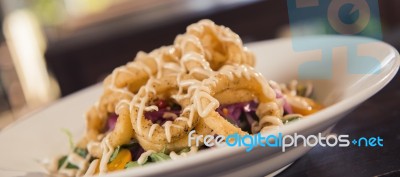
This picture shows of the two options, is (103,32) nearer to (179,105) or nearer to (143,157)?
(179,105)

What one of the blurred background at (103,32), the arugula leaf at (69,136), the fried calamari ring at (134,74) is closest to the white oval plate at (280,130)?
the arugula leaf at (69,136)

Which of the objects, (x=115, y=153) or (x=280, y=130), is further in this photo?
(x=115, y=153)

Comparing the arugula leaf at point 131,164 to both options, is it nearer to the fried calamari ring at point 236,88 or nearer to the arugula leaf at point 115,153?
the arugula leaf at point 115,153

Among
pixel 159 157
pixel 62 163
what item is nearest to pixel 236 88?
pixel 159 157

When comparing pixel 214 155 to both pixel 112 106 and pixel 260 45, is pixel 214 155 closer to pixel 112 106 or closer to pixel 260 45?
pixel 112 106

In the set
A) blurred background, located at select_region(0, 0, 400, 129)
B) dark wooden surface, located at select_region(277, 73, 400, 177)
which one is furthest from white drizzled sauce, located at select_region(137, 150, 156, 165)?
blurred background, located at select_region(0, 0, 400, 129)

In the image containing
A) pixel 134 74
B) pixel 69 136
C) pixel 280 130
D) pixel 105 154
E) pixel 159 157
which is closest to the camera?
pixel 280 130
